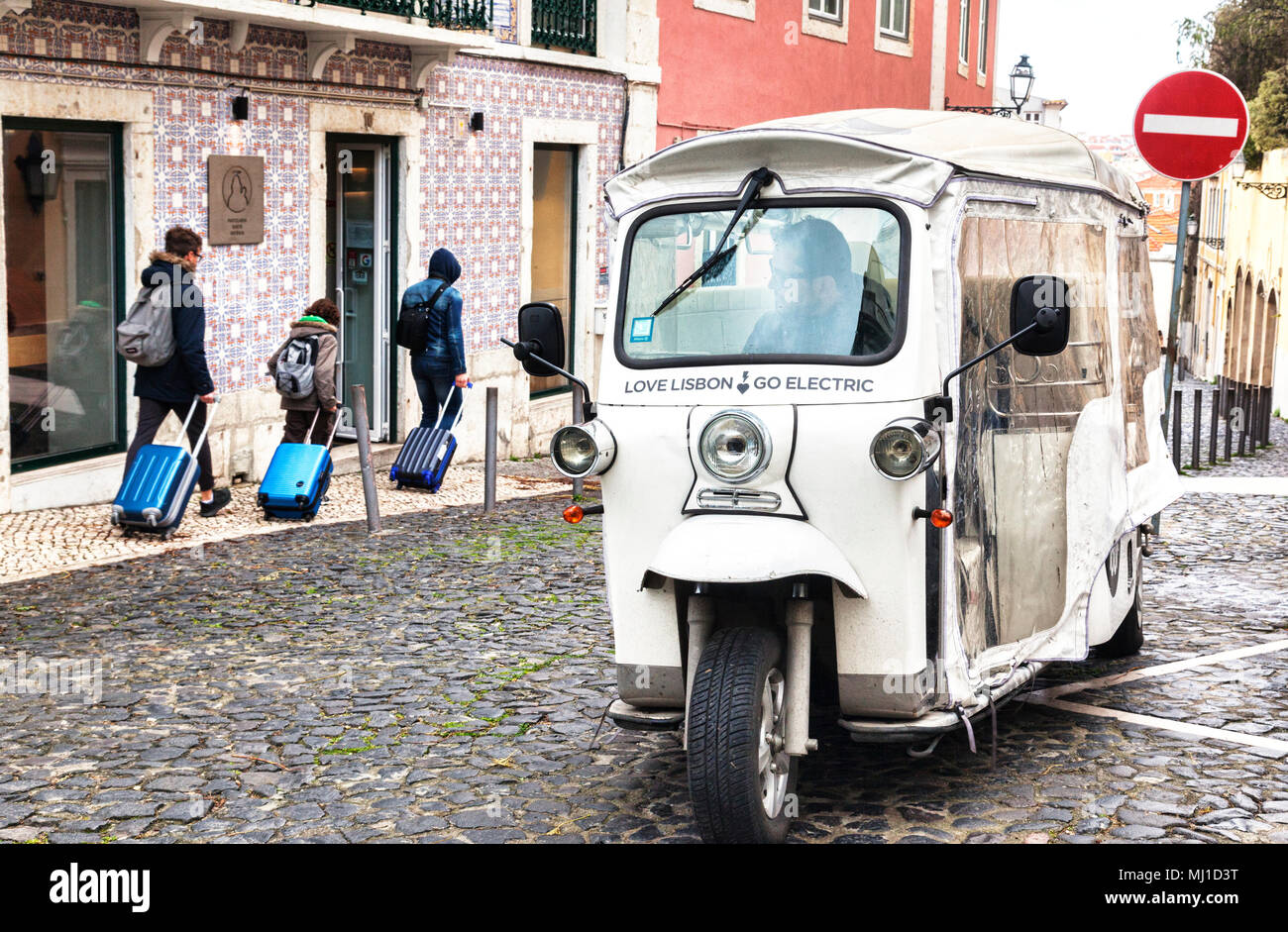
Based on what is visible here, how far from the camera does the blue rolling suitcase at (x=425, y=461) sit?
13859 millimetres

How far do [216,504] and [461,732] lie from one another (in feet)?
19.1

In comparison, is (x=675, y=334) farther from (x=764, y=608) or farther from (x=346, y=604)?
(x=346, y=604)

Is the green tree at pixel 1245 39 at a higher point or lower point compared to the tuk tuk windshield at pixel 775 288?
higher

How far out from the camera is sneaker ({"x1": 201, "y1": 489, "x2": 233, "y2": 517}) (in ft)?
40.2

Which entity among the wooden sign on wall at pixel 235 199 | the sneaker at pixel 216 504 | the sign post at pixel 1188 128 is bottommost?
the sneaker at pixel 216 504

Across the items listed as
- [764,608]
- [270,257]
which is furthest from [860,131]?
[270,257]

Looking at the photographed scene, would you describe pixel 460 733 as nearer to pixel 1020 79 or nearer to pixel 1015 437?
pixel 1015 437

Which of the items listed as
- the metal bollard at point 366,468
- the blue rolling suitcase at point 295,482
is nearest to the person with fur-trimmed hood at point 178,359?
the blue rolling suitcase at point 295,482

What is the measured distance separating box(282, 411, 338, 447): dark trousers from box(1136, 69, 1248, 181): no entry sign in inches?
240

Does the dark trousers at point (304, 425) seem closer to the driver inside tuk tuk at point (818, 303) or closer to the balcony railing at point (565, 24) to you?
the balcony railing at point (565, 24)

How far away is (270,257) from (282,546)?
3.83 m

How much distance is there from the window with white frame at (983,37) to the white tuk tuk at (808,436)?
1131 inches

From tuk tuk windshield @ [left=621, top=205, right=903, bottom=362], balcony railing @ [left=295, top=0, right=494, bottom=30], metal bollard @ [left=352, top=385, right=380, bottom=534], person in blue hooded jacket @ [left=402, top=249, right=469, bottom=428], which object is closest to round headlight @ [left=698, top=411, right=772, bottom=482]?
tuk tuk windshield @ [left=621, top=205, right=903, bottom=362]

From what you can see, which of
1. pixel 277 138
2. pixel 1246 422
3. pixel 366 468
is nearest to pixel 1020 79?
pixel 1246 422
